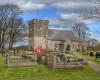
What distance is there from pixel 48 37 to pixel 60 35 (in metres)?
4.47

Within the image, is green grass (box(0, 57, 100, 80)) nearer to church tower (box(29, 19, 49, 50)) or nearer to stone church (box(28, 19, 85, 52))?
church tower (box(29, 19, 49, 50))

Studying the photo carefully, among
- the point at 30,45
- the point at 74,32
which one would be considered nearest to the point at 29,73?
the point at 30,45

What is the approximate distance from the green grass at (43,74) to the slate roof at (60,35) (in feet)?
180

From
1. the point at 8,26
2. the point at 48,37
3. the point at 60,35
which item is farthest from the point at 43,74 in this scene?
the point at 60,35

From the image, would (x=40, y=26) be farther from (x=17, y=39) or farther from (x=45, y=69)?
(x=45, y=69)

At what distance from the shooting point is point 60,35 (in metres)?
93.2

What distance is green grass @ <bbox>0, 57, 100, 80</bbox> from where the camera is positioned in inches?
1146

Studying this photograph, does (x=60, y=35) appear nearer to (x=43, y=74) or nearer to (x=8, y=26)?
(x=8, y=26)

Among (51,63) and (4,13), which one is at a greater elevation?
(4,13)

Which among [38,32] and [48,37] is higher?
[38,32]

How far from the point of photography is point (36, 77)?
2945 cm

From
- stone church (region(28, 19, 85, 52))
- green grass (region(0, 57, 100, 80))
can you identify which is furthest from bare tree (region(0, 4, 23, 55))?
green grass (region(0, 57, 100, 80))

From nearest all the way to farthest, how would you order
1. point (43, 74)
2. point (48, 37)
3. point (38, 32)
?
point (43, 74) → point (38, 32) → point (48, 37)

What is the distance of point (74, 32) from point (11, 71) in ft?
213
